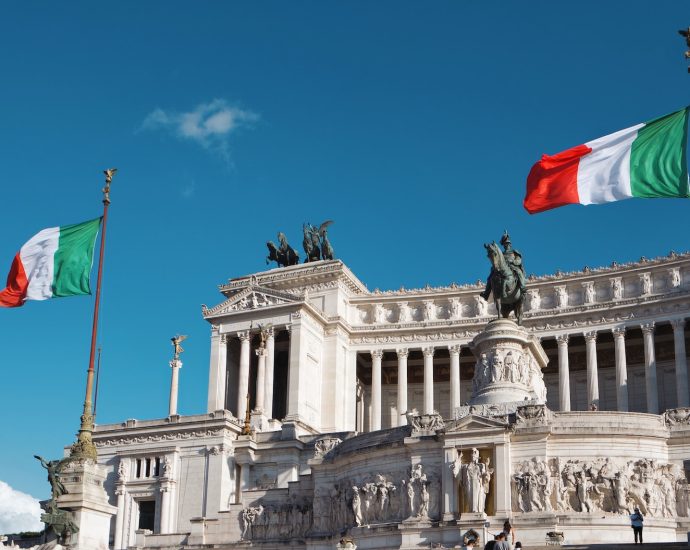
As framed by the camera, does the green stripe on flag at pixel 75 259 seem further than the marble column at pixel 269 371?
No

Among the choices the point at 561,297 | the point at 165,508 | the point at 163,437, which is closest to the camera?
the point at 165,508

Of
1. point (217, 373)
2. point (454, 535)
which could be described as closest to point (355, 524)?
point (454, 535)

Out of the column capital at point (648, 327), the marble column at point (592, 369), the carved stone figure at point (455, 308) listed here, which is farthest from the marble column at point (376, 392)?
the column capital at point (648, 327)

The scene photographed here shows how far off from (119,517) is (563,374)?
120 feet

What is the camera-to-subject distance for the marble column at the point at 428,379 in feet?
284

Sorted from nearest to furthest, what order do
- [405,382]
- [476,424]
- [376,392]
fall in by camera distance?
[476,424]
[405,382]
[376,392]

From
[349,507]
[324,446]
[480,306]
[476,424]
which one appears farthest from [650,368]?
[476,424]

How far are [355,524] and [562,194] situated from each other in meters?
18.9

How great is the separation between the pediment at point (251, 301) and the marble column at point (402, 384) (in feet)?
37.0

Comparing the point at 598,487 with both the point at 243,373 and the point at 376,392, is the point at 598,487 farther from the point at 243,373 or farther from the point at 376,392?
the point at 376,392

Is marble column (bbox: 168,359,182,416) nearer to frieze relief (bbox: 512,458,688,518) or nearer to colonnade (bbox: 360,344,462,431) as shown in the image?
colonnade (bbox: 360,344,462,431)

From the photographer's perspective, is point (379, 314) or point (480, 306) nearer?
point (480, 306)

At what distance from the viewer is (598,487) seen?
43.0m

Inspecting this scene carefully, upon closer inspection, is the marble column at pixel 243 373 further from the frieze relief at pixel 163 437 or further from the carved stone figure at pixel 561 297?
the carved stone figure at pixel 561 297
